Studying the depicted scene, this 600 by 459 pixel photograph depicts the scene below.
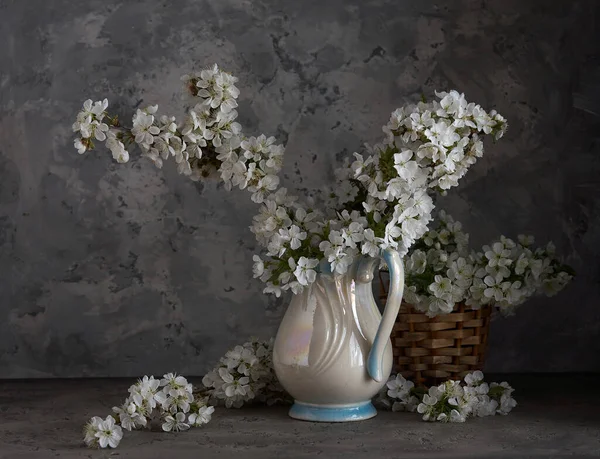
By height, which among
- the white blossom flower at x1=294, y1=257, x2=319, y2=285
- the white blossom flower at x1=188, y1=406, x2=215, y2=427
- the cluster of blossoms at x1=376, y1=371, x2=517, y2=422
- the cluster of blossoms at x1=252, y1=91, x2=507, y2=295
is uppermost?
the cluster of blossoms at x1=252, y1=91, x2=507, y2=295

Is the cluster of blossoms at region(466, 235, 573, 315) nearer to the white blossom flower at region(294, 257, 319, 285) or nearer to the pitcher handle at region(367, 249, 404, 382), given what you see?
the pitcher handle at region(367, 249, 404, 382)

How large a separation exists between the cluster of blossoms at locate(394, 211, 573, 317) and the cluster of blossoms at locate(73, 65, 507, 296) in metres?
0.20

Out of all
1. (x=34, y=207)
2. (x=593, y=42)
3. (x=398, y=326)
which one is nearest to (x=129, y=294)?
(x=34, y=207)

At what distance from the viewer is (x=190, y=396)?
4.69 feet

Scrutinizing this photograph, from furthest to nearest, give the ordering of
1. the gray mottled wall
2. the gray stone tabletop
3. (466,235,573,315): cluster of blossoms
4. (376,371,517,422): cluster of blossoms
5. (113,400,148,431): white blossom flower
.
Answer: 1. the gray mottled wall
2. (466,235,573,315): cluster of blossoms
3. (376,371,517,422): cluster of blossoms
4. (113,400,148,431): white blossom flower
5. the gray stone tabletop

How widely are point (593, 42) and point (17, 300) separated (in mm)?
1375

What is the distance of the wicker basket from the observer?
5.30 feet

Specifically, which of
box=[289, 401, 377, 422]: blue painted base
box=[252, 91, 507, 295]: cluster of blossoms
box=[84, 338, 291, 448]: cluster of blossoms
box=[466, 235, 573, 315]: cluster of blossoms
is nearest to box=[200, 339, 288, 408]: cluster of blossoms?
box=[84, 338, 291, 448]: cluster of blossoms

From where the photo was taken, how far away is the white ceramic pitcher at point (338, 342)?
1.42 m

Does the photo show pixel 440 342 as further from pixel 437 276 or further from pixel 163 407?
pixel 163 407

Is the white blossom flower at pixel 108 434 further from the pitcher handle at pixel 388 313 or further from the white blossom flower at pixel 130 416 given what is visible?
the pitcher handle at pixel 388 313

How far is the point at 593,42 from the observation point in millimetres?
1987

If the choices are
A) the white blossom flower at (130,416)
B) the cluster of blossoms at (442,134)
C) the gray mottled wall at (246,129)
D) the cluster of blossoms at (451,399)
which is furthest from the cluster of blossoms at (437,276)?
the white blossom flower at (130,416)

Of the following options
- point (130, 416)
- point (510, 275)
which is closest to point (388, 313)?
point (510, 275)
